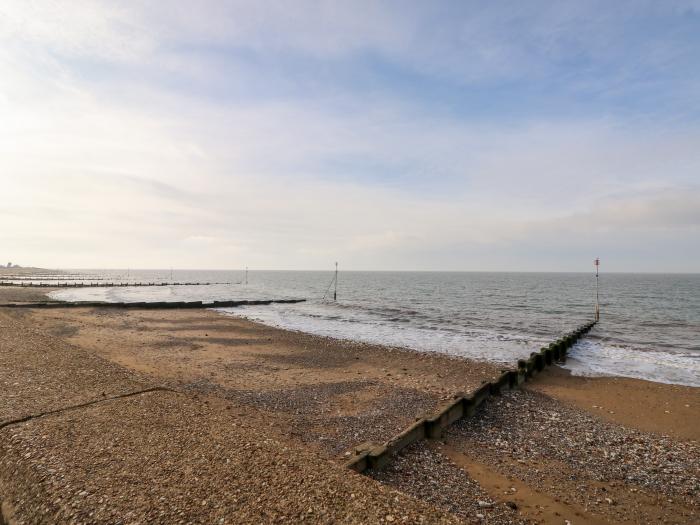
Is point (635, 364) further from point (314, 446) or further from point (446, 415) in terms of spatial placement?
point (314, 446)

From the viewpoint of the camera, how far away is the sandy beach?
5895 millimetres

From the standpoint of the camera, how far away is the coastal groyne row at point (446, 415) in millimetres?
7902

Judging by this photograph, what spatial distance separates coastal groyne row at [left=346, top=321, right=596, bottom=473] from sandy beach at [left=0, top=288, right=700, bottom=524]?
0.81 ft

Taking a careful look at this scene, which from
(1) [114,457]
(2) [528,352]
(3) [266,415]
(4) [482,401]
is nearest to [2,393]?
(1) [114,457]

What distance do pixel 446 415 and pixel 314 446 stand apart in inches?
147

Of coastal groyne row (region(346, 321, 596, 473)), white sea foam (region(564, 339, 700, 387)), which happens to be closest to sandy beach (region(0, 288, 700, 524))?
coastal groyne row (region(346, 321, 596, 473))

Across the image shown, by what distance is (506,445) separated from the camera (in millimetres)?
9820

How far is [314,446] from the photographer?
9188mm

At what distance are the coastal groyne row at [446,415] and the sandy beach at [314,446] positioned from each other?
25 cm

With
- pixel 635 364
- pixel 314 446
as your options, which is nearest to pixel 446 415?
pixel 314 446

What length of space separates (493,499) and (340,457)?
3.27 meters

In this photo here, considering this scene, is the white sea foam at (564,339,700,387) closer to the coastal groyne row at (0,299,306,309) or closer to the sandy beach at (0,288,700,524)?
the sandy beach at (0,288,700,524)

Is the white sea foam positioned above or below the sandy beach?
below

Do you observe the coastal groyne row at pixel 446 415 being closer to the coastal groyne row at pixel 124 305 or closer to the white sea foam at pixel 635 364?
the white sea foam at pixel 635 364
